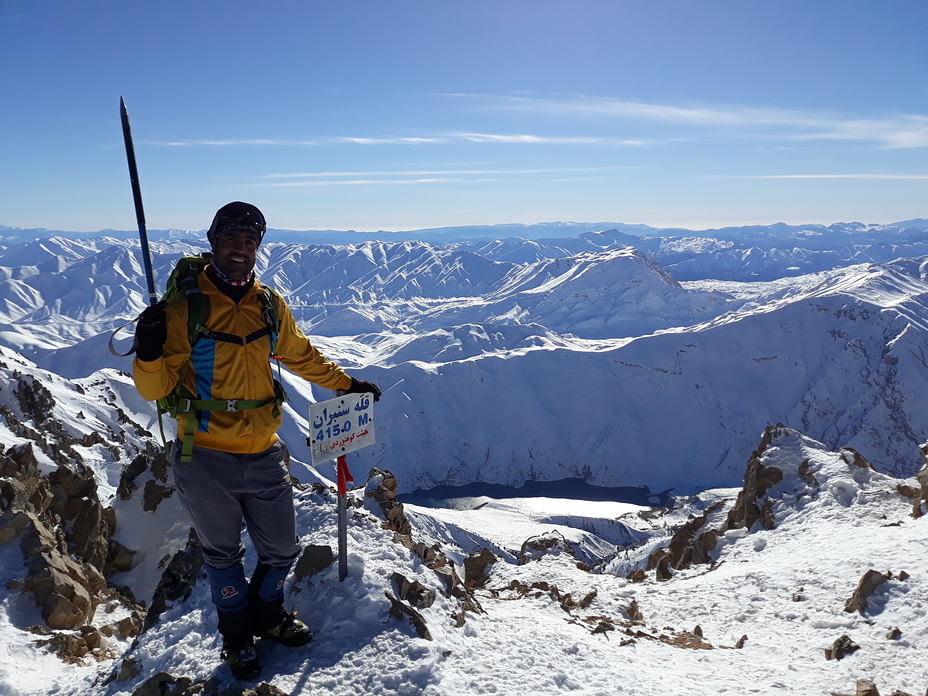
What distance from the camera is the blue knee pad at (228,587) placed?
5.63 metres

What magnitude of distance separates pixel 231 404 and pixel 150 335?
991 mm

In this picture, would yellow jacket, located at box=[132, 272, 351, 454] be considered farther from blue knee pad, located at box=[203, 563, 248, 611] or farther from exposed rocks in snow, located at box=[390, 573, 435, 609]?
exposed rocks in snow, located at box=[390, 573, 435, 609]

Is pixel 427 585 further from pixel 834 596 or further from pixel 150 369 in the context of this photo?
pixel 834 596

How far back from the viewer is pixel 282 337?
5652 mm

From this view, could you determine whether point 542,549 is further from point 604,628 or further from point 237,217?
point 237,217

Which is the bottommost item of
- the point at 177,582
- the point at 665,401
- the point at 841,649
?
the point at 665,401

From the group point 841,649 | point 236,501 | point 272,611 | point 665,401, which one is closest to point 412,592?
point 272,611

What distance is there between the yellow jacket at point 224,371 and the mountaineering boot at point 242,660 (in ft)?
7.54

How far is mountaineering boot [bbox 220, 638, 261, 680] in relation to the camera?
589cm

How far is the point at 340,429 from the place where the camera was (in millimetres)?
6711

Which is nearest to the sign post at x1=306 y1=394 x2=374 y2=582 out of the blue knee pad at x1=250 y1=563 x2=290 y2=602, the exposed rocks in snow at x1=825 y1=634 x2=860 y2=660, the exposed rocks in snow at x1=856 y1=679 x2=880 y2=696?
the blue knee pad at x1=250 y1=563 x2=290 y2=602

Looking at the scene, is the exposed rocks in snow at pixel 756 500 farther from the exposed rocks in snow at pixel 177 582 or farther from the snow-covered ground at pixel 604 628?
the exposed rocks in snow at pixel 177 582

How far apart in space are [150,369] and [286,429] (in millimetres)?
117612

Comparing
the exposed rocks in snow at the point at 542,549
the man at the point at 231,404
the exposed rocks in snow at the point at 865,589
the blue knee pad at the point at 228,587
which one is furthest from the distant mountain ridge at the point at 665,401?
the man at the point at 231,404
